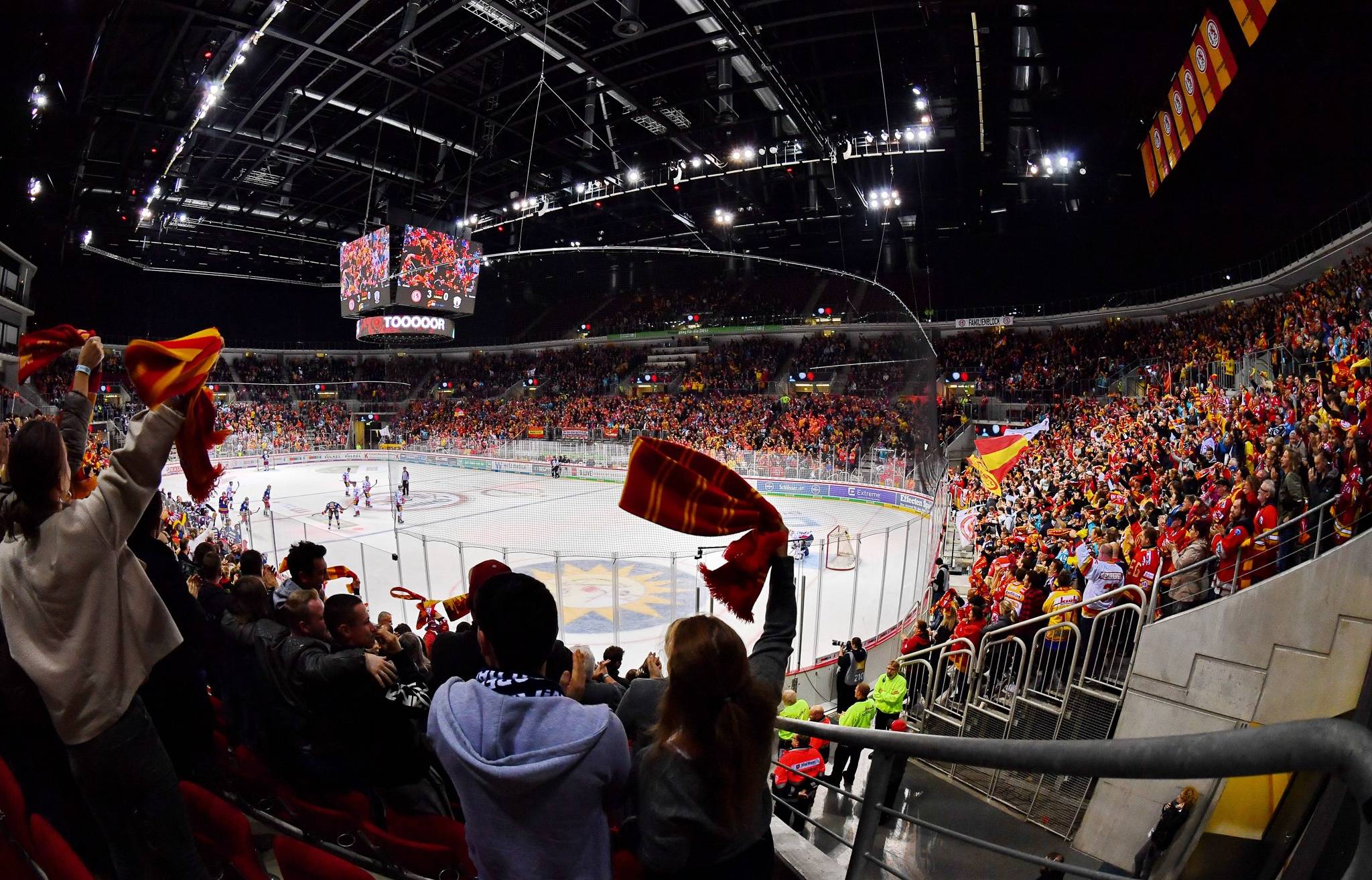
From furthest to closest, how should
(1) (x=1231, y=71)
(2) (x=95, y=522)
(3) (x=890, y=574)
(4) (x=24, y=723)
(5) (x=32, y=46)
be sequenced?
(3) (x=890, y=574), (1) (x=1231, y=71), (5) (x=32, y=46), (4) (x=24, y=723), (2) (x=95, y=522)

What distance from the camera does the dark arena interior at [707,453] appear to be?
5.98 feet

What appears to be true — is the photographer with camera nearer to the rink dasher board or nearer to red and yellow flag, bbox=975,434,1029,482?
the rink dasher board

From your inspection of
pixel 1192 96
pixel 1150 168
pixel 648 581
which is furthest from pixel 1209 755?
pixel 1150 168

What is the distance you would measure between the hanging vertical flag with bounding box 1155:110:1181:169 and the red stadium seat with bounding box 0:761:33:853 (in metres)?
18.6

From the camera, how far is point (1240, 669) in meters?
5.23

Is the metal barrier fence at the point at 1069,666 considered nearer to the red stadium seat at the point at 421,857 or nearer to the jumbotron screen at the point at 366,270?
the red stadium seat at the point at 421,857

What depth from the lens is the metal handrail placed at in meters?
0.68

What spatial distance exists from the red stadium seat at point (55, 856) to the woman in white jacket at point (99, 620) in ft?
0.33

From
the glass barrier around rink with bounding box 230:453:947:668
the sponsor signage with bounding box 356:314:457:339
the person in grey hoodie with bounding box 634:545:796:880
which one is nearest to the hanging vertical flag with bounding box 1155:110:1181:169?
the glass barrier around rink with bounding box 230:453:947:668

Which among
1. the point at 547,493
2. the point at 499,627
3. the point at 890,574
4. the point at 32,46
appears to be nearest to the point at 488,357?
the point at 547,493

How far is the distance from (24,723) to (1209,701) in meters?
7.10

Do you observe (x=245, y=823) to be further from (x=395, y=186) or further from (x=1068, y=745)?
(x=395, y=186)

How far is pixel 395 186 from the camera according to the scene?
Result: 24266mm

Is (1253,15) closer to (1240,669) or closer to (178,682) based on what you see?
(1240,669)
